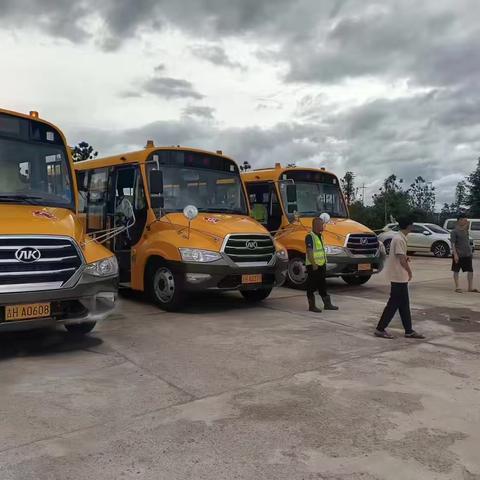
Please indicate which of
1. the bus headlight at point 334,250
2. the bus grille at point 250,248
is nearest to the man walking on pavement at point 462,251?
the bus headlight at point 334,250

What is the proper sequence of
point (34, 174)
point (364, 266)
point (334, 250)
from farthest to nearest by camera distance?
point (364, 266) < point (334, 250) < point (34, 174)

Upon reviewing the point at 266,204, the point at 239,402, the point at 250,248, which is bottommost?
the point at 239,402

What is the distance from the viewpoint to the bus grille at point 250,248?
27.8 ft

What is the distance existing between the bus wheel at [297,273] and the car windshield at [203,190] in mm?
2217

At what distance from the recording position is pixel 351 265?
1112cm

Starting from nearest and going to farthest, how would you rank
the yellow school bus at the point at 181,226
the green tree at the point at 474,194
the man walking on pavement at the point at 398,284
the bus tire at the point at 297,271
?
the man walking on pavement at the point at 398,284, the yellow school bus at the point at 181,226, the bus tire at the point at 297,271, the green tree at the point at 474,194

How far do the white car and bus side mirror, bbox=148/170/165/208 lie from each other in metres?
15.8

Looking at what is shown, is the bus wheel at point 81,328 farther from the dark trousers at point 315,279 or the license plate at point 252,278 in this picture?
the dark trousers at point 315,279

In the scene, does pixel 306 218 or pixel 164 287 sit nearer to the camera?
pixel 164 287

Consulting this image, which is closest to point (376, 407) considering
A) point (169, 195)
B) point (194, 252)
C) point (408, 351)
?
point (408, 351)

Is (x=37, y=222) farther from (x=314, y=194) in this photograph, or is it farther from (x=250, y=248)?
(x=314, y=194)

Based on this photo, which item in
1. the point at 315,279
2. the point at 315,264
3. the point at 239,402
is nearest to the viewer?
the point at 239,402

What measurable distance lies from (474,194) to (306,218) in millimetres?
34660

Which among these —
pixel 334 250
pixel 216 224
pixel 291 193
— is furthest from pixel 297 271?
pixel 216 224
